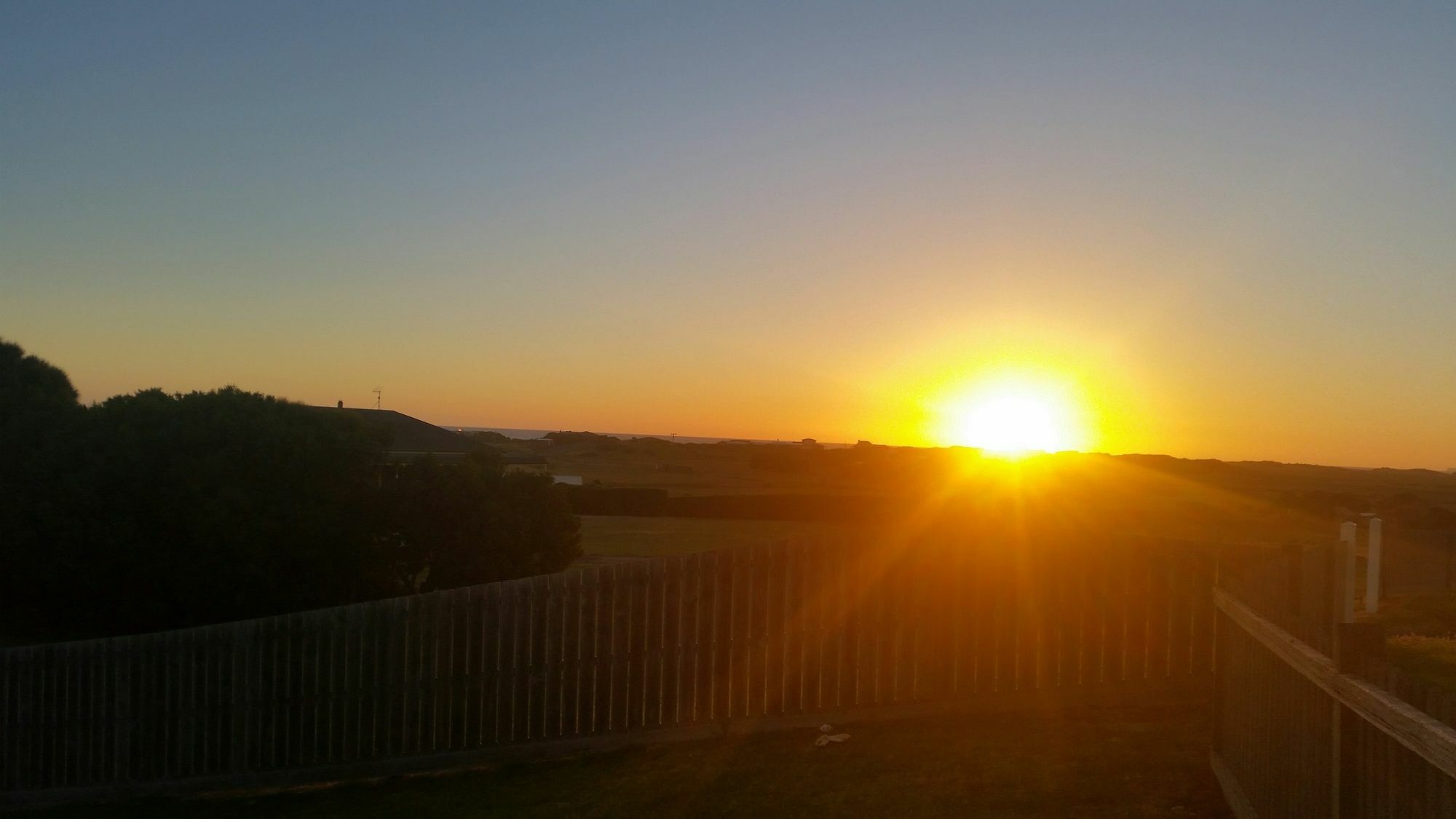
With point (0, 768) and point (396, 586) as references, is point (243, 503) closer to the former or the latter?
point (396, 586)

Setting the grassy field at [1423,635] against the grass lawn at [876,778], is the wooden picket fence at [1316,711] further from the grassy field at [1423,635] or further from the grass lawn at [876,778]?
the grassy field at [1423,635]

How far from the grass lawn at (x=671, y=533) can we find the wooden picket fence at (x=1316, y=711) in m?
25.7

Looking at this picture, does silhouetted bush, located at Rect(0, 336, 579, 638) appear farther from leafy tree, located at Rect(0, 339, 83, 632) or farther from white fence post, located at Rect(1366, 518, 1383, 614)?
white fence post, located at Rect(1366, 518, 1383, 614)

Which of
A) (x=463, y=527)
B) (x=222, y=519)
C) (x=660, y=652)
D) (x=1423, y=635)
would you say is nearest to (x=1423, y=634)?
(x=1423, y=635)

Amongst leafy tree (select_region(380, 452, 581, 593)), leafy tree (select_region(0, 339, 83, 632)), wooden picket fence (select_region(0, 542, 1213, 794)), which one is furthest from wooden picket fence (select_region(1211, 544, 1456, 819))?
leafy tree (select_region(0, 339, 83, 632))

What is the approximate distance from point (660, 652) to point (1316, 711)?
6362 millimetres

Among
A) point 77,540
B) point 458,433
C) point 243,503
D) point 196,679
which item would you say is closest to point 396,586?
point 243,503

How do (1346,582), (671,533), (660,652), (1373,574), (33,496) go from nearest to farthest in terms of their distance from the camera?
(1346,582) < (660,652) < (1373,574) < (33,496) < (671,533)

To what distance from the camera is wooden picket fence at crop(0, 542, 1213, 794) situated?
9508mm

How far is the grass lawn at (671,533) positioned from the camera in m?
37.0

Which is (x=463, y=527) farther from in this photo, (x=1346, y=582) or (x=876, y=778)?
(x=1346, y=582)

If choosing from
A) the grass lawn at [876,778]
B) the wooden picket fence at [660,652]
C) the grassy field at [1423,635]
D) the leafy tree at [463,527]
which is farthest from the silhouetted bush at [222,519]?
the grassy field at [1423,635]

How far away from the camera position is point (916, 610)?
986cm

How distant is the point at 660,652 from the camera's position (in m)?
10.3
